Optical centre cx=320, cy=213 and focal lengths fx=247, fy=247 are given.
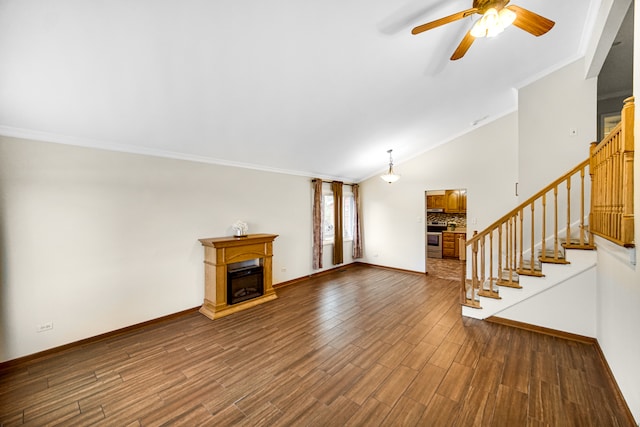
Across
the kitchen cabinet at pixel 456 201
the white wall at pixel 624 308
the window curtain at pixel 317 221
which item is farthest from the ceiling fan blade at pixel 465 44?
the kitchen cabinet at pixel 456 201

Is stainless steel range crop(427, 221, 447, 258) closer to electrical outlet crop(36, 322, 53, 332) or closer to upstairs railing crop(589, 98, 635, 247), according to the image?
upstairs railing crop(589, 98, 635, 247)

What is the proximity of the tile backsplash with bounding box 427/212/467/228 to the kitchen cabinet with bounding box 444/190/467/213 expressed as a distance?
0.62 m

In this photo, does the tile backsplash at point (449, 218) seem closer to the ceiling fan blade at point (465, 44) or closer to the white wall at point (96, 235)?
the white wall at point (96, 235)

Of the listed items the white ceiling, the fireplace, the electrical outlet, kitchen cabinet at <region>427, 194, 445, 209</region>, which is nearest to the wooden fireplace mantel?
the fireplace

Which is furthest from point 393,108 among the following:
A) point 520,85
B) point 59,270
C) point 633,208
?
point 59,270

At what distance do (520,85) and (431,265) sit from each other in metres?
4.59

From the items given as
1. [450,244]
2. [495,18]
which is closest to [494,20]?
[495,18]

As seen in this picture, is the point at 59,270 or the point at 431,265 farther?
the point at 431,265

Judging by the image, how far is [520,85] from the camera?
402cm

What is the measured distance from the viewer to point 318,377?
2.38 m

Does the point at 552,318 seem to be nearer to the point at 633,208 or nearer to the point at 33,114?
the point at 633,208

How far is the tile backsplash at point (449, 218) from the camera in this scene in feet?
27.4

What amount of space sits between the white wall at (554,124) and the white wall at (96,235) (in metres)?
5.05

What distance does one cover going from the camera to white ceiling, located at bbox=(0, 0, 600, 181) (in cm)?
183
